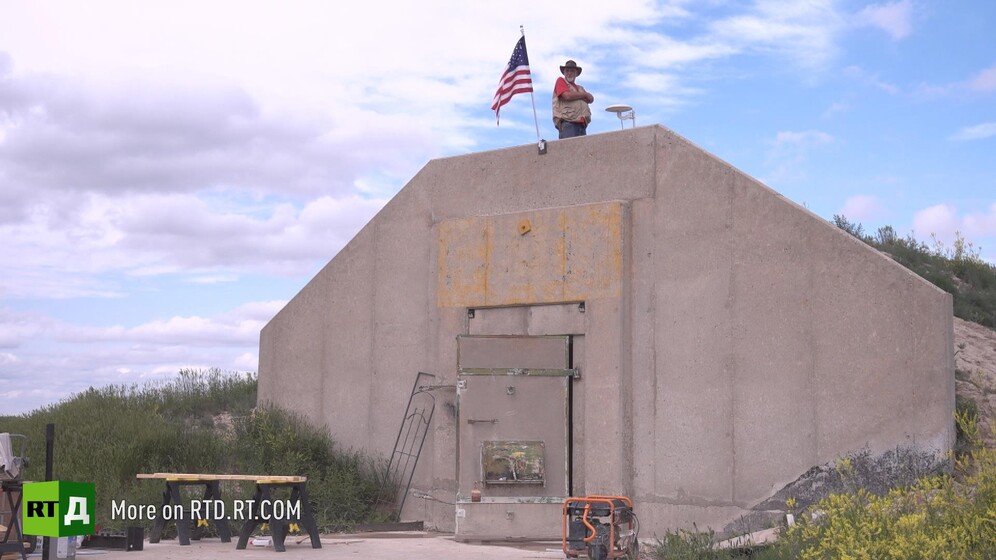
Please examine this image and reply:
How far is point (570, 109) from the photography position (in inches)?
589

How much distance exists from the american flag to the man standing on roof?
44 cm

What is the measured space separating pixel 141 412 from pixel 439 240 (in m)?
6.51

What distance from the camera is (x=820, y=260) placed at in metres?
11.7

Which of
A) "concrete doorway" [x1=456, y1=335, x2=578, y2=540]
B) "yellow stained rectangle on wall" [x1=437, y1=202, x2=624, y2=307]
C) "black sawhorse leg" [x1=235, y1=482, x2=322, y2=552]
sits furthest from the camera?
"yellow stained rectangle on wall" [x1=437, y1=202, x2=624, y2=307]

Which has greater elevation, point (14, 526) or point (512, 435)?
point (512, 435)

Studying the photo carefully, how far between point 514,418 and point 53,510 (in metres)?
5.48

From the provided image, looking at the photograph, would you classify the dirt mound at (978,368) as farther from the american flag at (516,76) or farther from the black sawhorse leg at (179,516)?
the black sawhorse leg at (179,516)

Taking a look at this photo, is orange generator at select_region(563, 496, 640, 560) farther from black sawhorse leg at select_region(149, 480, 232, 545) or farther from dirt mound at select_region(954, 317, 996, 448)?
black sawhorse leg at select_region(149, 480, 232, 545)

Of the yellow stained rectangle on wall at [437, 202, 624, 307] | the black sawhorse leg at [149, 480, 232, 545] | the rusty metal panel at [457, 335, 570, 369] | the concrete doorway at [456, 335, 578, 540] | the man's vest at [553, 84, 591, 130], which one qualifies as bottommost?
the black sawhorse leg at [149, 480, 232, 545]

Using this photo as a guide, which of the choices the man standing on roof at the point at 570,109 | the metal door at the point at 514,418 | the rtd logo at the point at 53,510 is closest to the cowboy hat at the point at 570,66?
the man standing on roof at the point at 570,109

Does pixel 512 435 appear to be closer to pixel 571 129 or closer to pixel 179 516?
pixel 179 516

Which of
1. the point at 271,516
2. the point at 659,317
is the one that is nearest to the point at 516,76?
the point at 659,317

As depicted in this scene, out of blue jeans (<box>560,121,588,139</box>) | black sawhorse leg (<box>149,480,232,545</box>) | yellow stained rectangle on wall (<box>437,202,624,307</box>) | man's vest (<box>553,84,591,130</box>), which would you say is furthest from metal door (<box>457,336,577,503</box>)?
man's vest (<box>553,84,591,130</box>)

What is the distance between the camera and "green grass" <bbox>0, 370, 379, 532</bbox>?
48.0 ft
